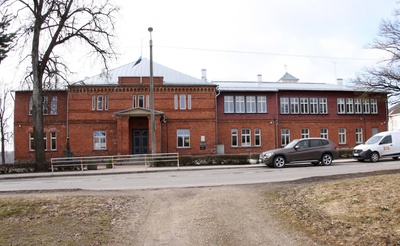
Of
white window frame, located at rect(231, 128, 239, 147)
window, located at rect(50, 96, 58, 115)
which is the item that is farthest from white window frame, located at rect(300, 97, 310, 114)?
window, located at rect(50, 96, 58, 115)

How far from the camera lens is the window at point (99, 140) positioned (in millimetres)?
35656

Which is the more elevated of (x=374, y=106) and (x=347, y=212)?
(x=374, y=106)

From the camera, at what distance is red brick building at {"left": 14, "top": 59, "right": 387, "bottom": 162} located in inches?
1398

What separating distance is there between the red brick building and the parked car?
15.3m

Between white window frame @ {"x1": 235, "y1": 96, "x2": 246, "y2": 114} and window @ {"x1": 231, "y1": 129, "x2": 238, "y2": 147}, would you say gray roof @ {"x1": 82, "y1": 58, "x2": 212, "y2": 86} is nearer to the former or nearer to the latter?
white window frame @ {"x1": 235, "y1": 96, "x2": 246, "y2": 114}

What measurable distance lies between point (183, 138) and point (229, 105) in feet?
19.3

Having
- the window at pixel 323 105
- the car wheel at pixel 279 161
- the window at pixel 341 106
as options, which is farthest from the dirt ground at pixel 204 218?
the window at pixel 341 106

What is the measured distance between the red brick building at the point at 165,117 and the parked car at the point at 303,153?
15.3 m

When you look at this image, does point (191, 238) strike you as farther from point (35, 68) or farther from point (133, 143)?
point (133, 143)

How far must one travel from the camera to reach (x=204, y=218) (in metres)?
7.77

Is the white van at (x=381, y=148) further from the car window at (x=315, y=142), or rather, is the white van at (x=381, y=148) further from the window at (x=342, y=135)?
the window at (x=342, y=135)

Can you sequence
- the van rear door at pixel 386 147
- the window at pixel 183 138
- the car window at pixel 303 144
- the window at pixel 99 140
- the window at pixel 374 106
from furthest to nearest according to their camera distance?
1. the window at pixel 374 106
2. the window at pixel 183 138
3. the window at pixel 99 140
4. the van rear door at pixel 386 147
5. the car window at pixel 303 144

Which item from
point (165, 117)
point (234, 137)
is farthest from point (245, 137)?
point (165, 117)

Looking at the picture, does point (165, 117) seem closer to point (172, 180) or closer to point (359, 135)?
point (172, 180)
